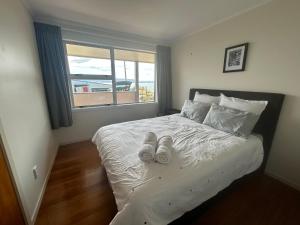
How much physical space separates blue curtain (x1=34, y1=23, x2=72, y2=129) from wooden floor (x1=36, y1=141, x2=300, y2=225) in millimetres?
1045

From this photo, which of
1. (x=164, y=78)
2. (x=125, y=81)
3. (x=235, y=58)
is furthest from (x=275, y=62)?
(x=125, y=81)

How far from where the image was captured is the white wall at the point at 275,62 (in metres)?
1.66

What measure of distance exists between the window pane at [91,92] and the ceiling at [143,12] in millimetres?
1103

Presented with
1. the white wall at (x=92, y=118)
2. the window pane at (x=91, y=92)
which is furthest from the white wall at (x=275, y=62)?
the window pane at (x=91, y=92)

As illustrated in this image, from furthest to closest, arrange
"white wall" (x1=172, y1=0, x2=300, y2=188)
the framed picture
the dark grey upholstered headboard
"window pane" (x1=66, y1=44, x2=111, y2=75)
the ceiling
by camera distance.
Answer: "window pane" (x1=66, y1=44, x2=111, y2=75) → the framed picture → the ceiling → the dark grey upholstered headboard → "white wall" (x1=172, y1=0, x2=300, y2=188)

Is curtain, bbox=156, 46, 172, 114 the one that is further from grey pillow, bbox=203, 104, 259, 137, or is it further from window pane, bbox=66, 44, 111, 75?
grey pillow, bbox=203, 104, 259, 137

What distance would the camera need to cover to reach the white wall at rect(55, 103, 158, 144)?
2.87 meters

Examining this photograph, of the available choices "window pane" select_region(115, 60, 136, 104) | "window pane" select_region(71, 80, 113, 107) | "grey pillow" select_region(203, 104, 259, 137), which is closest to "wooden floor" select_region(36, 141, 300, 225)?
"grey pillow" select_region(203, 104, 259, 137)

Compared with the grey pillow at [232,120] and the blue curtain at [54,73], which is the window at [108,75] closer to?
the blue curtain at [54,73]

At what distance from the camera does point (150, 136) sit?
150cm

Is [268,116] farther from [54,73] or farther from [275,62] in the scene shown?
[54,73]

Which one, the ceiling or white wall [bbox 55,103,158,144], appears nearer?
the ceiling

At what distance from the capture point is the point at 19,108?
1.35m

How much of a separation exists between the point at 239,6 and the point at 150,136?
2.20m
